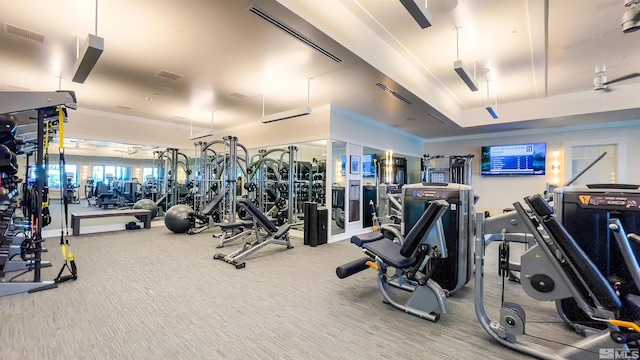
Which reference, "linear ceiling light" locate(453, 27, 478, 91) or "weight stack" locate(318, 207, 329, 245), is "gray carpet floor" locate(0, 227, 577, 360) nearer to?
"weight stack" locate(318, 207, 329, 245)

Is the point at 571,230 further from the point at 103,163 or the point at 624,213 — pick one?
the point at 103,163

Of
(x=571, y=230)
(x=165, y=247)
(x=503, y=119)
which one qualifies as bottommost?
(x=165, y=247)

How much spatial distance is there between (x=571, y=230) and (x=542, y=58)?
3529 millimetres

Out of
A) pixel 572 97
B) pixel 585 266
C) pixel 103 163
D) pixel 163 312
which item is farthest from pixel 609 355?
pixel 103 163

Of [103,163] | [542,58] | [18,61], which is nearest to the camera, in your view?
[18,61]

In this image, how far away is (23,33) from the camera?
331 centimetres

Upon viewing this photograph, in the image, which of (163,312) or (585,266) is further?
(163,312)

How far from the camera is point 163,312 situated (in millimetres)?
2605

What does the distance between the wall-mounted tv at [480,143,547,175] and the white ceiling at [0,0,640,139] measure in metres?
1.27

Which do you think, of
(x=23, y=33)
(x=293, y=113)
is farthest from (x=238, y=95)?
(x=23, y=33)

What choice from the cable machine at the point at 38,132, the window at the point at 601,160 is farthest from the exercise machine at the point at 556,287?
the window at the point at 601,160

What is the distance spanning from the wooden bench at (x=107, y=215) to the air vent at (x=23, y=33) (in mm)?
3839

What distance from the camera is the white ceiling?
2.97 meters
